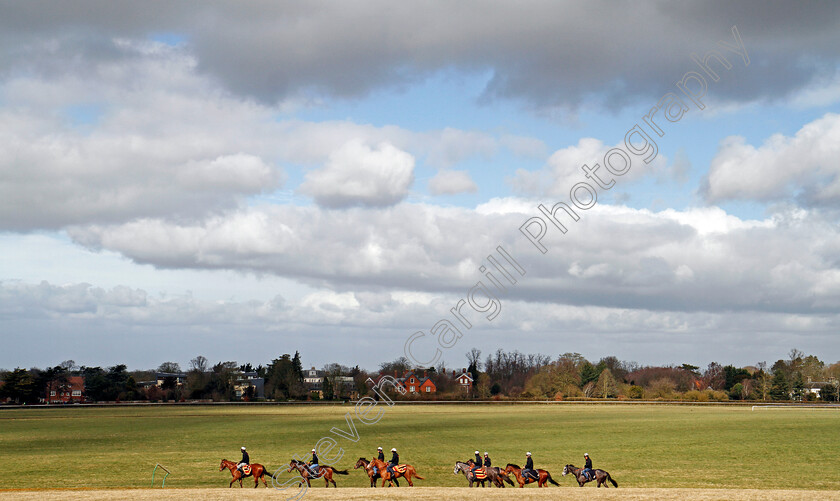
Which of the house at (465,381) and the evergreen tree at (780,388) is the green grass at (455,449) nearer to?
the house at (465,381)

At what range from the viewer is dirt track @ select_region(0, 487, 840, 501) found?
1966cm

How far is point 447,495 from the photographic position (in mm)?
20594

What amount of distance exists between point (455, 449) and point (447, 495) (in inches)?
843

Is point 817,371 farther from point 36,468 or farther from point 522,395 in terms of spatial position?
point 36,468

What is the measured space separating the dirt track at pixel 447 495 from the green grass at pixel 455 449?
5250 millimetres

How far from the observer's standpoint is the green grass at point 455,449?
29.3 m

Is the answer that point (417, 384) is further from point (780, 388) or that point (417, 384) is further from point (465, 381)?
point (780, 388)

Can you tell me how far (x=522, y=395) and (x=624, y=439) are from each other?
91.5m

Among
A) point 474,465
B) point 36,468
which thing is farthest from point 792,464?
point 36,468

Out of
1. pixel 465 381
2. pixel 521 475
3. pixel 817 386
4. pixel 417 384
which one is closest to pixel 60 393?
pixel 417 384

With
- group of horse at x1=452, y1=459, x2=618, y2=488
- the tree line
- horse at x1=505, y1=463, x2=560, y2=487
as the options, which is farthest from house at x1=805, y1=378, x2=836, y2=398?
horse at x1=505, y1=463, x2=560, y2=487

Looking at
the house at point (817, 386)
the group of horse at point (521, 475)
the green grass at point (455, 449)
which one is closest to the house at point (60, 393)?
the green grass at point (455, 449)

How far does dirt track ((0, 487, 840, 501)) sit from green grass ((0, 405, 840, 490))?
5.25 m

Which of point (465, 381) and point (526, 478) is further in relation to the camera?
point (465, 381)
